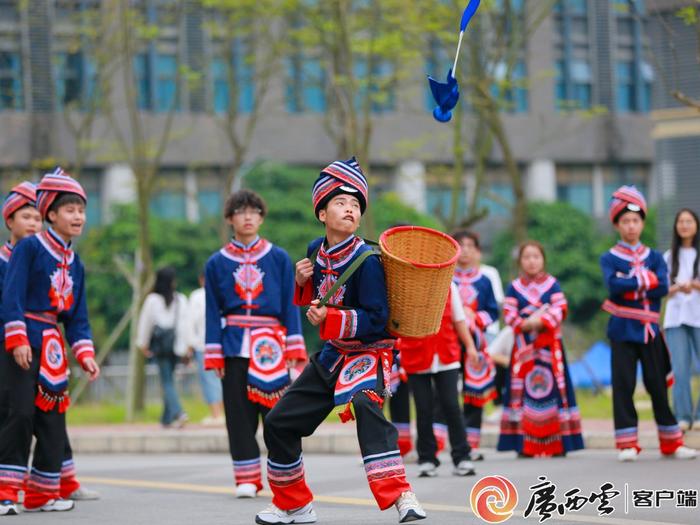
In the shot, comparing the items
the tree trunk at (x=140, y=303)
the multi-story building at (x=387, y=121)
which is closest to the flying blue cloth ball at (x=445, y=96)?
the tree trunk at (x=140, y=303)

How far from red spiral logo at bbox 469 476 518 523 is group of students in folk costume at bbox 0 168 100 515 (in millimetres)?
2614

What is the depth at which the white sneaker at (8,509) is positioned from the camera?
948 centimetres

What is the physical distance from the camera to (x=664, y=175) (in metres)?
24.2

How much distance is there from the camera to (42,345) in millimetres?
9758

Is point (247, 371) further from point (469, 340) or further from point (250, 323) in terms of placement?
point (469, 340)

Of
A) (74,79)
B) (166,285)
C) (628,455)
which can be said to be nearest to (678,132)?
(166,285)

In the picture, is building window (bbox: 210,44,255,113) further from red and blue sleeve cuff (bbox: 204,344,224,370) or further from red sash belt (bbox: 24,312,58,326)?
red sash belt (bbox: 24,312,58,326)

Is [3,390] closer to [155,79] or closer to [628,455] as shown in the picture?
[628,455]

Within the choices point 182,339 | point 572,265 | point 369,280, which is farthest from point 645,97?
point 369,280

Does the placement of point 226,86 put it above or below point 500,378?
above

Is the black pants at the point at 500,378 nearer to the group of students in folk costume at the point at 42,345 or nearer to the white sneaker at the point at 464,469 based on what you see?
the white sneaker at the point at 464,469

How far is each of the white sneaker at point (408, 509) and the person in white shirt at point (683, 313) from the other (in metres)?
5.63

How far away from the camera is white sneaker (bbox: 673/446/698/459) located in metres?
11.5

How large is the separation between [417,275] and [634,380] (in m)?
4.47
